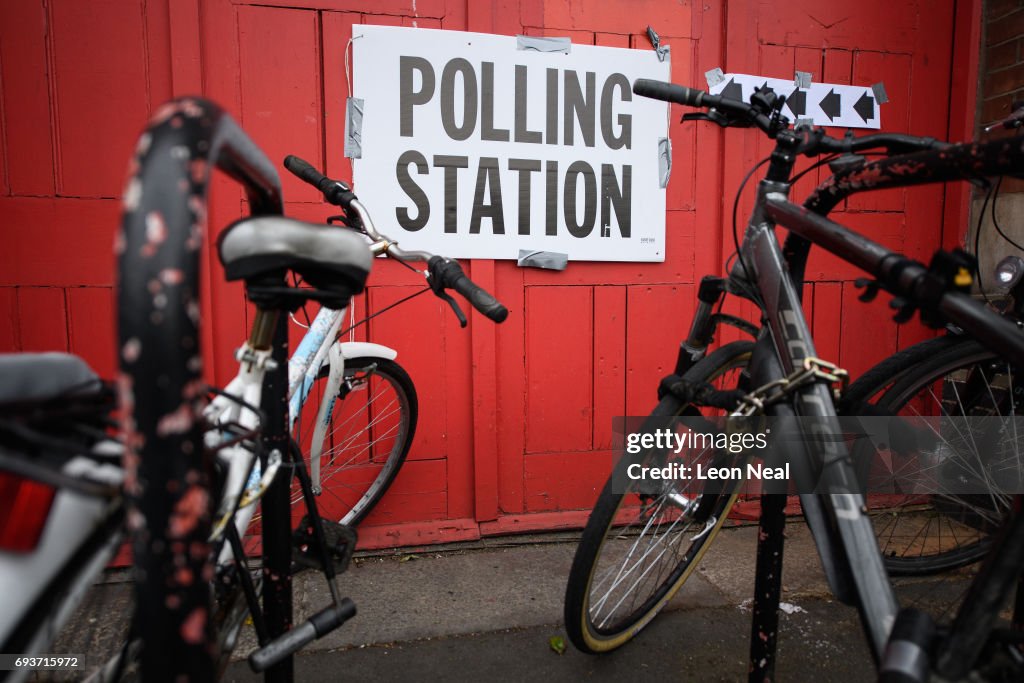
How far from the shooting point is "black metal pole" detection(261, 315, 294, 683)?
110 cm

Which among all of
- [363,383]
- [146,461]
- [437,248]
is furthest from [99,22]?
[146,461]

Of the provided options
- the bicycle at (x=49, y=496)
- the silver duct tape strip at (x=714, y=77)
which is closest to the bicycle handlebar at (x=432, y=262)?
the bicycle at (x=49, y=496)

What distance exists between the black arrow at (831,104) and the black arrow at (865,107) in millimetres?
97

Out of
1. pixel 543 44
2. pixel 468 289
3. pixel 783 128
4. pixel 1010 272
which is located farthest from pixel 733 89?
pixel 468 289

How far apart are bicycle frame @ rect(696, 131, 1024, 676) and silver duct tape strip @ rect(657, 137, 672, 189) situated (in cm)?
125

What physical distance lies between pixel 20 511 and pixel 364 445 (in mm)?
1969

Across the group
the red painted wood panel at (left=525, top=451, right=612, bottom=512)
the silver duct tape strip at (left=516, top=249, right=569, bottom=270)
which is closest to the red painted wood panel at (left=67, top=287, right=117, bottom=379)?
the silver duct tape strip at (left=516, top=249, right=569, bottom=270)

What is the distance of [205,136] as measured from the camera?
578mm

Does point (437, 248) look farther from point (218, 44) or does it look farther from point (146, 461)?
point (146, 461)

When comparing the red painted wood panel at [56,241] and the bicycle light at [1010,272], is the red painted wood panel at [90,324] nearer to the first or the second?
the red painted wood panel at [56,241]

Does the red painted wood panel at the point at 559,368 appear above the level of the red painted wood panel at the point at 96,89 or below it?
below

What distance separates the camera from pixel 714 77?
2637mm

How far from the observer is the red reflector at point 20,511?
55 centimetres

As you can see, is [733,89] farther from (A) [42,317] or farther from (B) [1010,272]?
(A) [42,317]
